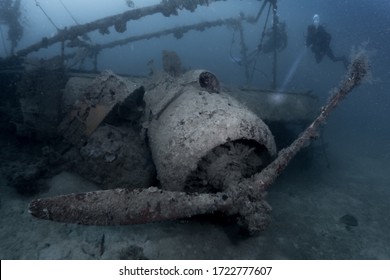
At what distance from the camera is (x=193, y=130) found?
14.5 ft

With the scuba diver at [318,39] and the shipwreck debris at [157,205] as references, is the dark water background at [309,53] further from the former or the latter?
the shipwreck debris at [157,205]

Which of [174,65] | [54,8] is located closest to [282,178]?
[174,65]

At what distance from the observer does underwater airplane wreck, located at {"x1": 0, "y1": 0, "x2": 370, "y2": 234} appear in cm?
350

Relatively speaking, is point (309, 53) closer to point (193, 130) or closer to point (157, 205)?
point (193, 130)

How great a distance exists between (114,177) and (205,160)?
6.70 feet

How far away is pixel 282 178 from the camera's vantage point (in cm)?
868

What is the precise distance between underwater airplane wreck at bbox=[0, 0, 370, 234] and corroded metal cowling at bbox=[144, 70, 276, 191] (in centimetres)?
2

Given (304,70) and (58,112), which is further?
(304,70)

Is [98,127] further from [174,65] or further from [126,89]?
[174,65]

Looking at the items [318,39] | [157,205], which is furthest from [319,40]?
[157,205]

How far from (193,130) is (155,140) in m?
0.84

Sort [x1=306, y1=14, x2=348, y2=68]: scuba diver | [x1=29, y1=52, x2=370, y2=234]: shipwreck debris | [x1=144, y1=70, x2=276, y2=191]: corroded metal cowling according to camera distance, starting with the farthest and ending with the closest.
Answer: [x1=306, y1=14, x2=348, y2=68]: scuba diver, [x1=144, y1=70, x2=276, y2=191]: corroded metal cowling, [x1=29, y1=52, x2=370, y2=234]: shipwreck debris

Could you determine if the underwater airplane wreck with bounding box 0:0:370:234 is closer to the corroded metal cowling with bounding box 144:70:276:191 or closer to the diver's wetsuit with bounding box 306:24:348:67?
the corroded metal cowling with bounding box 144:70:276:191

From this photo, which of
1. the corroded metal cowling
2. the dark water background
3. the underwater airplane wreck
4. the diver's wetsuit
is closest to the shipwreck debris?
the underwater airplane wreck
